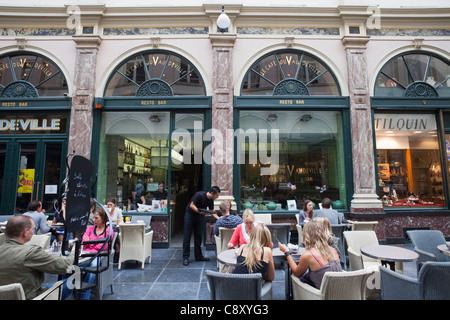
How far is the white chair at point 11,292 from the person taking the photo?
2076 millimetres

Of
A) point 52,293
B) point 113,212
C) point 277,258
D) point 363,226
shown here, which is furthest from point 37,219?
point 363,226

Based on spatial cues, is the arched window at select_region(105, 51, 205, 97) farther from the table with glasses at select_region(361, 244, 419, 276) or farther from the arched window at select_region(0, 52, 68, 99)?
the table with glasses at select_region(361, 244, 419, 276)

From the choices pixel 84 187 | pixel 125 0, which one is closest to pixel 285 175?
pixel 84 187

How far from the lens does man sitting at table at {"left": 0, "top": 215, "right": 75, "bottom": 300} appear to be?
2.41m

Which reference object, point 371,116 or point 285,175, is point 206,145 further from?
point 371,116

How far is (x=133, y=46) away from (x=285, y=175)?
20.2ft

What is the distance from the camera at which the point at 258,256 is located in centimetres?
288

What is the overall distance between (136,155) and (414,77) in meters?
9.02

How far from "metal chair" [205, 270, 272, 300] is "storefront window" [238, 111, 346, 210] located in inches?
212

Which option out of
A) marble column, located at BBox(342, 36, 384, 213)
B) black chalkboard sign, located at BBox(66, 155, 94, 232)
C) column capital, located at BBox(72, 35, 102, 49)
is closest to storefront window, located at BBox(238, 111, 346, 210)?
marble column, located at BBox(342, 36, 384, 213)

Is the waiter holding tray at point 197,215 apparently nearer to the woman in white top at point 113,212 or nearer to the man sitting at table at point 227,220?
the man sitting at table at point 227,220

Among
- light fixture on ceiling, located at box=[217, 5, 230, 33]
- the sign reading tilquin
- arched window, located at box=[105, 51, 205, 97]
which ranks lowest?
the sign reading tilquin

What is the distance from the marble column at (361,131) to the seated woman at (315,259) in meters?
5.05

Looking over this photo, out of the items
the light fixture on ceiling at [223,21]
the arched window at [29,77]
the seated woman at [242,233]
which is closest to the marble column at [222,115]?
the light fixture on ceiling at [223,21]
